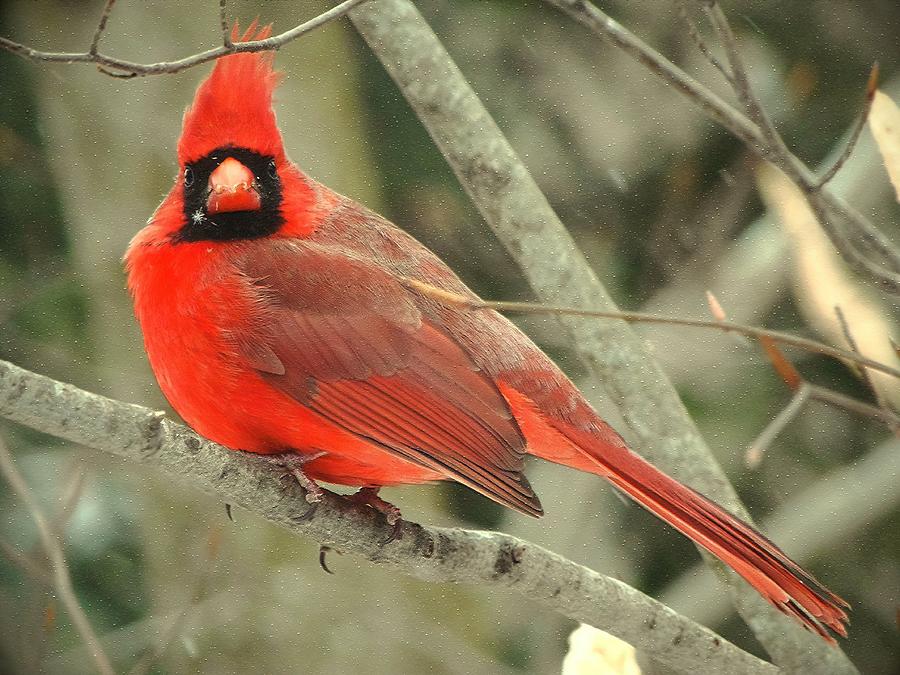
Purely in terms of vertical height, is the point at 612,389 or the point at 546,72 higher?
the point at 546,72

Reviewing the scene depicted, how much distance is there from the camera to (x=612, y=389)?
1.99 metres

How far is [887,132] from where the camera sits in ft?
5.20

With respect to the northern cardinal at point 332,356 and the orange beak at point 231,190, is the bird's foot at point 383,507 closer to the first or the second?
the northern cardinal at point 332,356

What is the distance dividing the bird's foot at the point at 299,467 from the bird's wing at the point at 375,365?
0.07 m

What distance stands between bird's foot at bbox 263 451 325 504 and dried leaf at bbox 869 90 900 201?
2.79 ft

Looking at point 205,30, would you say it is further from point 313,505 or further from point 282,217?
point 313,505

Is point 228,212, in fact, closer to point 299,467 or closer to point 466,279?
point 299,467

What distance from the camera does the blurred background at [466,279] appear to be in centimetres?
254

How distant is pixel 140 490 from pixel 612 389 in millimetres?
1186

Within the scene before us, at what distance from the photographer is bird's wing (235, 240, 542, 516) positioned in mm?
1695

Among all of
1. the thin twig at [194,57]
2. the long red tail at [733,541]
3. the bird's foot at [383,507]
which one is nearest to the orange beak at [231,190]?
the thin twig at [194,57]

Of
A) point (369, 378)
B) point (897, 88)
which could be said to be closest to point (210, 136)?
point (369, 378)

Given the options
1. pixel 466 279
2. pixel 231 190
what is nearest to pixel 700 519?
pixel 231 190

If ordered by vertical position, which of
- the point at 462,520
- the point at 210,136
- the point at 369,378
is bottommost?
the point at 462,520
